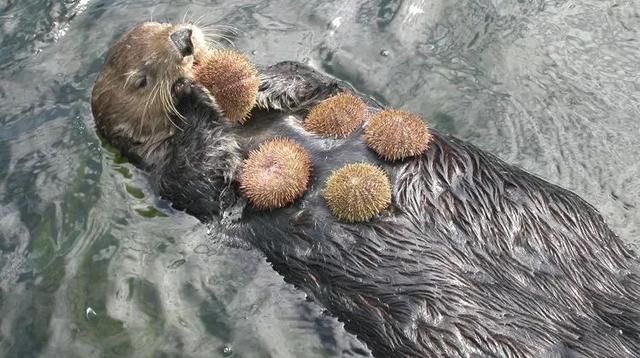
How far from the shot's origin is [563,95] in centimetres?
615

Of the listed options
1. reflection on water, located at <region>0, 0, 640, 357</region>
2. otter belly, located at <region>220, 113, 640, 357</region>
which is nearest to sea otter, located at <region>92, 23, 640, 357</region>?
otter belly, located at <region>220, 113, 640, 357</region>

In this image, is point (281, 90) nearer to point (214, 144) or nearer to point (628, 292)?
point (214, 144)

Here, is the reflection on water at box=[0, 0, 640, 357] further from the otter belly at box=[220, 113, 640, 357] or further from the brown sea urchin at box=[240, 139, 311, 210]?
the brown sea urchin at box=[240, 139, 311, 210]

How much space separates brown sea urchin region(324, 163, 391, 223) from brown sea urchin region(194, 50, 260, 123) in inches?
34.8

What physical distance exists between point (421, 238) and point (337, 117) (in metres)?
0.92

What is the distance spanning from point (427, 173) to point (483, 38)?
8.54 ft

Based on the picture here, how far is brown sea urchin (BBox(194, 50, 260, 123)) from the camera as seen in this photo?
193 inches

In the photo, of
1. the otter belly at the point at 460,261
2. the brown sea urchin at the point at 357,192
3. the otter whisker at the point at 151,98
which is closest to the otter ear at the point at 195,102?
the otter whisker at the point at 151,98

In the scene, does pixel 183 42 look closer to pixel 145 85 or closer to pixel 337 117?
pixel 145 85

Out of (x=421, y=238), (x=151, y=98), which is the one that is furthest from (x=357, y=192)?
(x=151, y=98)

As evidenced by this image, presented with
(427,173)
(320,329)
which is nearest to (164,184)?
(320,329)

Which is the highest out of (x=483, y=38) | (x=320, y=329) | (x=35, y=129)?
(x=483, y=38)

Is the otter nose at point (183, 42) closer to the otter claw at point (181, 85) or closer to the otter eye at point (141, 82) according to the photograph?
the otter claw at point (181, 85)

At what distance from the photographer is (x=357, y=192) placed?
4.29 metres
